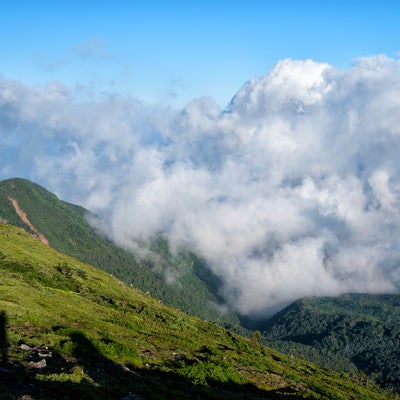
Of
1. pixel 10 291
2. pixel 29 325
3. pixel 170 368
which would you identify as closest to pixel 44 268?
pixel 10 291

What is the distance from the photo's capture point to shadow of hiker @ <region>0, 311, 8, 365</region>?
25.7 meters

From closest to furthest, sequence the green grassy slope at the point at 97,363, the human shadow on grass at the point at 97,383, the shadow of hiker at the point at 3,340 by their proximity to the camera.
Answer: the human shadow on grass at the point at 97,383
the green grassy slope at the point at 97,363
the shadow of hiker at the point at 3,340

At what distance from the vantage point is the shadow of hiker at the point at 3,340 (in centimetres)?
2571

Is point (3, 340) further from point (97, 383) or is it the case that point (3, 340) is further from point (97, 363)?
point (97, 383)

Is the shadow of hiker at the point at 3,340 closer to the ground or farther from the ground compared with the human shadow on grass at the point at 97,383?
farther from the ground

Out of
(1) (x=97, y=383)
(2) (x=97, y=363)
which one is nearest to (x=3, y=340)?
(2) (x=97, y=363)

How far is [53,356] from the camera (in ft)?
96.1

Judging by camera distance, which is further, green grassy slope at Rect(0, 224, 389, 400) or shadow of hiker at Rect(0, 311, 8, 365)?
shadow of hiker at Rect(0, 311, 8, 365)

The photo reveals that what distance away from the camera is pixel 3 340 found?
97.6ft

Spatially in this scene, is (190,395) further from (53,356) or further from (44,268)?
(44,268)

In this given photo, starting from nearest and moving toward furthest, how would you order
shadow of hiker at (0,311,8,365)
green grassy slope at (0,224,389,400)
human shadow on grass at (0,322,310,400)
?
human shadow on grass at (0,322,310,400), green grassy slope at (0,224,389,400), shadow of hiker at (0,311,8,365)

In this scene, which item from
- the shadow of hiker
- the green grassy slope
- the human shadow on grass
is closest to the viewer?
the human shadow on grass

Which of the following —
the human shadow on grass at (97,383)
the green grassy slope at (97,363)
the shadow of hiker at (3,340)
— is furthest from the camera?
the shadow of hiker at (3,340)

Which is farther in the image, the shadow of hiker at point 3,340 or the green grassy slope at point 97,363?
the shadow of hiker at point 3,340
